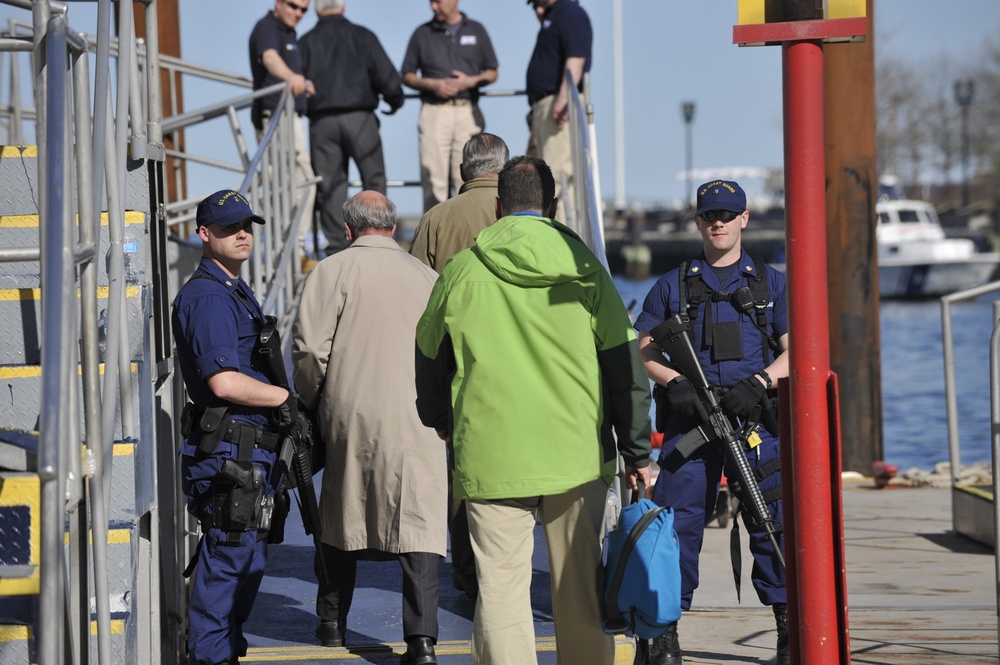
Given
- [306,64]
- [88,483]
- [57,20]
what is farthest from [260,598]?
[306,64]

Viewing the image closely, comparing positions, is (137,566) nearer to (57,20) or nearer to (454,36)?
(57,20)

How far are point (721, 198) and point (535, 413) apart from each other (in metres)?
1.71

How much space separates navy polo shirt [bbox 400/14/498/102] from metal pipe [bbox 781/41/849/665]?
21.2 feet

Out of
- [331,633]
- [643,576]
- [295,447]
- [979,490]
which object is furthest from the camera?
[979,490]

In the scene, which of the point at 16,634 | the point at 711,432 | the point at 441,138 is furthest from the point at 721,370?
the point at 441,138

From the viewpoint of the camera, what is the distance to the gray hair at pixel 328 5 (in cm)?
912

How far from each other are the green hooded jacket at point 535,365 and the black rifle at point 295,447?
876 millimetres

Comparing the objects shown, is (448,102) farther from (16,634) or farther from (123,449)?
(16,634)

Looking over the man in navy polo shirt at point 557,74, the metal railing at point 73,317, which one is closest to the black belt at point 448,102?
the man in navy polo shirt at point 557,74

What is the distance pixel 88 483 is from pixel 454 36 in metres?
6.50

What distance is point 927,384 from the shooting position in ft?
125

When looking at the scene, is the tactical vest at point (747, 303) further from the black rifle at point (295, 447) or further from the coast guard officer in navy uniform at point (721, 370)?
the black rifle at point (295, 447)

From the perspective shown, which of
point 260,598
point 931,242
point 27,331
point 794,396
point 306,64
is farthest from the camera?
point 931,242

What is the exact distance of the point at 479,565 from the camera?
388cm
